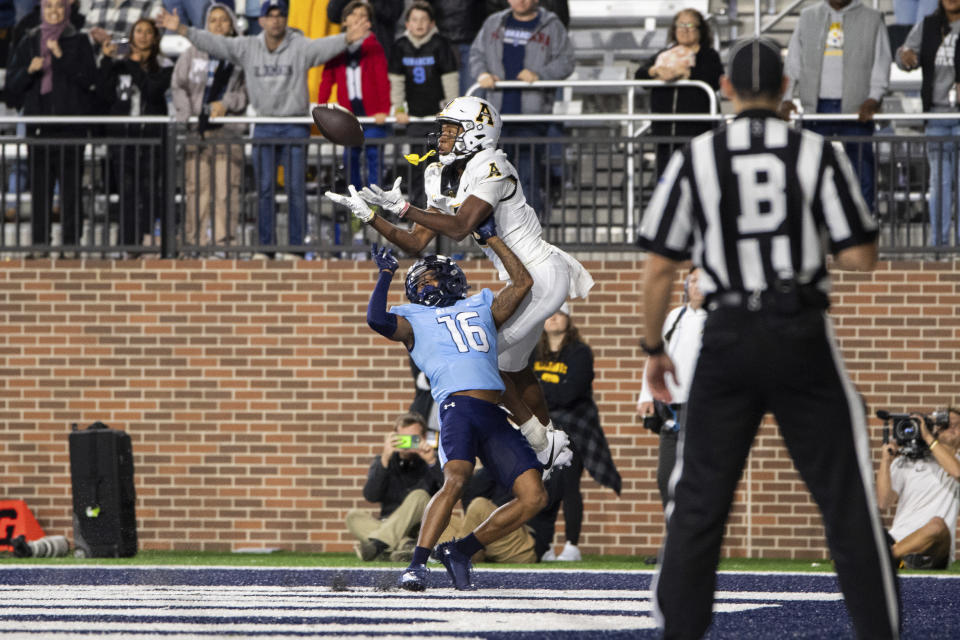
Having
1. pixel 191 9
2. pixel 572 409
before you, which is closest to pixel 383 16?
pixel 191 9

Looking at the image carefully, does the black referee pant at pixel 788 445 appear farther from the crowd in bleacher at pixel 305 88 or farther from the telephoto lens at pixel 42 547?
the crowd in bleacher at pixel 305 88

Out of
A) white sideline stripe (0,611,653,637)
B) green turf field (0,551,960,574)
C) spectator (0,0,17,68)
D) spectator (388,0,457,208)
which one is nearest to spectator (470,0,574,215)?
spectator (388,0,457,208)

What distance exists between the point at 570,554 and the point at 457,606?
5.02 meters

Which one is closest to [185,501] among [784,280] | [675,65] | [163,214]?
[163,214]

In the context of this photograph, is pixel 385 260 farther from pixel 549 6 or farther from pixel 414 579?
pixel 549 6

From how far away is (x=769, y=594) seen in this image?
8016 millimetres

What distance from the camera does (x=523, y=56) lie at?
1345 cm

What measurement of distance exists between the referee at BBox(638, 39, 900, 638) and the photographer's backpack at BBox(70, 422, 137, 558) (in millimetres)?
7725

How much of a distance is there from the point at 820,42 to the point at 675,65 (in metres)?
1.22

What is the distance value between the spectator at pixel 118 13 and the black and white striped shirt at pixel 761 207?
11.2 metres

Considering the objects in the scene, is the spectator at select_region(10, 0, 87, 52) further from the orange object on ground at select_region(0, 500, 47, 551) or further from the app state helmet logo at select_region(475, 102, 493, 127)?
the app state helmet logo at select_region(475, 102, 493, 127)

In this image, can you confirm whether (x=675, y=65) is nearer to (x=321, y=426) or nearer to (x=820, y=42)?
(x=820, y=42)

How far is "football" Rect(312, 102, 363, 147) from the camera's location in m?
8.89

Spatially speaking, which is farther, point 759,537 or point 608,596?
point 759,537
